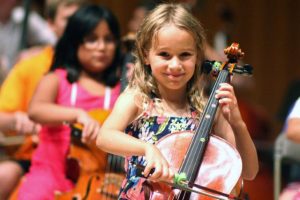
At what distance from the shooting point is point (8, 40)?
504 centimetres

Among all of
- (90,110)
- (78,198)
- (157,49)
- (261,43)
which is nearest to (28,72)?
(90,110)

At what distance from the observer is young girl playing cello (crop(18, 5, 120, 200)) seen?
11.5 feet

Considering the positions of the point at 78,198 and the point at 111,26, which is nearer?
Result: the point at 78,198

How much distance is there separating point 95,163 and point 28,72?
0.78 metres

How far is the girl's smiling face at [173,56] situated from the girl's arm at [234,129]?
167 mm

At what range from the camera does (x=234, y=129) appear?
2814mm

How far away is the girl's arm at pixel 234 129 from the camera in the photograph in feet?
8.89

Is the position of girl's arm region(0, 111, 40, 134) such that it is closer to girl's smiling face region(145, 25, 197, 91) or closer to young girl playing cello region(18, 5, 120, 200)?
young girl playing cello region(18, 5, 120, 200)

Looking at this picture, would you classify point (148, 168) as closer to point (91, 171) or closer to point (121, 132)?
Answer: point (121, 132)

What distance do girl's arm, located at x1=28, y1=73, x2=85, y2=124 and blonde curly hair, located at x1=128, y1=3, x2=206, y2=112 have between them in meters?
0.53

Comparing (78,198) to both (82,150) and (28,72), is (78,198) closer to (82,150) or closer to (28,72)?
(82,150)

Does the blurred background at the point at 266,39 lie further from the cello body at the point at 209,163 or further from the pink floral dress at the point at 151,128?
the cello body at the point at 209,163

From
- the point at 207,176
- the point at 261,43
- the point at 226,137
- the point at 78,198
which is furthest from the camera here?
the point at 261,43

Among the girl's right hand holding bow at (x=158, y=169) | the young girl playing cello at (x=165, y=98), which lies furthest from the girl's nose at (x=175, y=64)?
the girl's right hand holding bow at (x=158, y=169)
